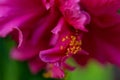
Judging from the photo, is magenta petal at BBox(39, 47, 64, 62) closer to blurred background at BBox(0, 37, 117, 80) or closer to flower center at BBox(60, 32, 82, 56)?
flower center at BBox(60, 32, 82, 56)

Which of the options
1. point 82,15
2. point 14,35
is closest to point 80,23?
point 82,15

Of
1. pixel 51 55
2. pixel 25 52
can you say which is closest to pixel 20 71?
pixel 25 52

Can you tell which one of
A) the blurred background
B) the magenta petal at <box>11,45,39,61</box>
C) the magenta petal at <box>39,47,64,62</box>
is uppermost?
the magenta petal at <box>39,47,64,62</box>

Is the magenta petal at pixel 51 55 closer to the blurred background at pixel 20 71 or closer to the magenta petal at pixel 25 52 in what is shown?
the magenta petal at pixel 25 52

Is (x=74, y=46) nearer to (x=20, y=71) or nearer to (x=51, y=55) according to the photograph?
(x=51, y=55)

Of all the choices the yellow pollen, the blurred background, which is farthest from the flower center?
the blurred background

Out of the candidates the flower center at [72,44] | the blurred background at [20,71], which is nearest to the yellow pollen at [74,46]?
the flower center at [72,44]

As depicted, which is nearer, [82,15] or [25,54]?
[82,15]

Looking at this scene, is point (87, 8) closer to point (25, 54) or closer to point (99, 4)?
point (99, 4)
